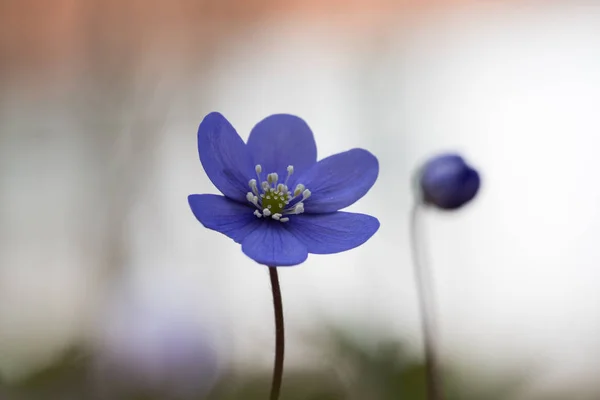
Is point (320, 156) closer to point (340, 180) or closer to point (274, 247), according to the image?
point (340, 180)

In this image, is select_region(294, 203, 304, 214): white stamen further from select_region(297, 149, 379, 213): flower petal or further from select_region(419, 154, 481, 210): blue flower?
select_region(419, 154, 481, 210): blue flower

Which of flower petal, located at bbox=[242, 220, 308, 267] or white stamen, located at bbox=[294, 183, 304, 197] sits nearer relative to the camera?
flower petal, located at bbox=[242, 220, 308, 267]

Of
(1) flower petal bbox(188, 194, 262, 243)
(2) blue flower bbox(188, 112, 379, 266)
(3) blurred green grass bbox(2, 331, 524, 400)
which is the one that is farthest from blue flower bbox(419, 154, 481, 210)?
(3) blurred green grass bbox(2, 331, 524, 400)

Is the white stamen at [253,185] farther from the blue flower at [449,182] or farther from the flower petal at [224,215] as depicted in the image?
the blue flower at [449,182]

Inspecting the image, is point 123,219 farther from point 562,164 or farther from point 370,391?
point 562,164

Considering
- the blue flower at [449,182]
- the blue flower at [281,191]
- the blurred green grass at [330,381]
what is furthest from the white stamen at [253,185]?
the blurred green grass at [330,381]

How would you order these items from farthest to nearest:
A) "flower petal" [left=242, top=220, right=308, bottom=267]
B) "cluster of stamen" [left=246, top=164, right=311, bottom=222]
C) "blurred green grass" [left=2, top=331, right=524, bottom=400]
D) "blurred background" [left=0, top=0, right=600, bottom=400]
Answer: "blurred background" [left=0, top=0, right=600, bottom=400] < "blurred green grass" [left=2, top=331, right=524, bottom=400] < "cluster of stamen" [left=246, top=164, right=311, bottom=222] < "flower petal" [left=242, top=220, right=308, bottom=267]

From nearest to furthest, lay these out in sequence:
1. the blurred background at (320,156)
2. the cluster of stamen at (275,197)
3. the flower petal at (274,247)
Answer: the flower petal at (274,247) → the cluster of stamen at (275,197) → the blurred background at (320,156)
